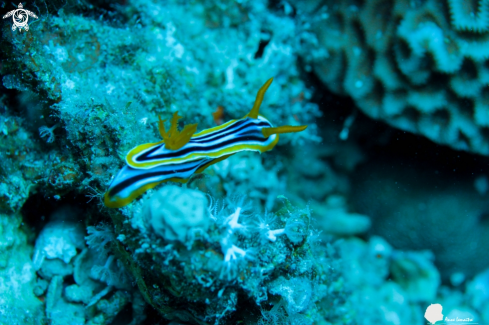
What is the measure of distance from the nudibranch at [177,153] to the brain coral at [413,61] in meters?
1.56

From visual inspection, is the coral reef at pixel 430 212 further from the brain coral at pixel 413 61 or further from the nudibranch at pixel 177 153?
the nudibranch at pixel 177 153

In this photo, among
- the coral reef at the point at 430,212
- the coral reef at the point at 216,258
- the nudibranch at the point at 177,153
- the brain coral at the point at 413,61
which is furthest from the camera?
the coral reef at the point at 430,212

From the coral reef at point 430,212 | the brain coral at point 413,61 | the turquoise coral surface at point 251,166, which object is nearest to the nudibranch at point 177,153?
the turquoise coral surface at point 251,166

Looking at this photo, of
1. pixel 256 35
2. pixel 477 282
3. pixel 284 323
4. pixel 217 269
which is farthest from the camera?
pixel 477 282

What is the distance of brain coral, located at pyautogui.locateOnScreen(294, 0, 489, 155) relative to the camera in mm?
3176

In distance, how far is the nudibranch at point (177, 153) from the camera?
2.33 meters

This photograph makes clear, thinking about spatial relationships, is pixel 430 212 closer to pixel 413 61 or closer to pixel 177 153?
pixel 413 61

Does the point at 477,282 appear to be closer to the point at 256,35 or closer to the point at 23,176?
the point at 256,35

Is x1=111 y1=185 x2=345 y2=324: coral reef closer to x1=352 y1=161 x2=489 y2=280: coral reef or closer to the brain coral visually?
the brain coral

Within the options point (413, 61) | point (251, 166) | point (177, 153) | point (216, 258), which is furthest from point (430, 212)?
point (177, 153)

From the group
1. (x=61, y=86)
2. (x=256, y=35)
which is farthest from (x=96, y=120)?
(x=256, y=35)

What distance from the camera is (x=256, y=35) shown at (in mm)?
3959

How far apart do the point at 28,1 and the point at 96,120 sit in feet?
4.69

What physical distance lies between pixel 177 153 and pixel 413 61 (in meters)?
2.88
